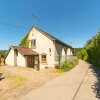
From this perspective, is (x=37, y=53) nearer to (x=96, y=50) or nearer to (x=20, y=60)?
(x=20, y=60)

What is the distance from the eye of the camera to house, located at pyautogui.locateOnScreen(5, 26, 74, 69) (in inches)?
956

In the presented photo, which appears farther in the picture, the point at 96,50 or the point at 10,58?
the point at 10,58

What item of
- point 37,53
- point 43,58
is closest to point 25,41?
point 37,53

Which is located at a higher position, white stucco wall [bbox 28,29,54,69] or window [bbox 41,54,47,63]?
white stucco wall [bbox 28,29,54,69]

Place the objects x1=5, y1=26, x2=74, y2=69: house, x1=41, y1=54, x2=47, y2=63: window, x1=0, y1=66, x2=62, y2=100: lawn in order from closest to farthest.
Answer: x1=0, y1=66, x2=62, y2=100: lawn
x1=5, y1=26, x2=74, y2=69: house
x1=41, y1=54, x2=47, y2=63: window

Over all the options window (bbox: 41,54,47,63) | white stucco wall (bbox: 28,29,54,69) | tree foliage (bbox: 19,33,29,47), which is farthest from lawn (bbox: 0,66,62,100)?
tree foliage (bbox: 19,33,29,47)

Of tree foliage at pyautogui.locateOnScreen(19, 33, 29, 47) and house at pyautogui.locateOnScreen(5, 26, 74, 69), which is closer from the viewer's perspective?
house at pyautogui.locateOnScreen(5, 26, 74, 69)

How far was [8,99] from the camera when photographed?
27.0 feet

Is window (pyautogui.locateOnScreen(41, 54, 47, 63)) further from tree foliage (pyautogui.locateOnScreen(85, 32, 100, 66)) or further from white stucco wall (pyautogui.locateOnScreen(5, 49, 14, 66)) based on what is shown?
tree foliage (pyautogui.locateOnScreen(85, 32, 100, 66))

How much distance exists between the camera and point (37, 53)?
2655cm

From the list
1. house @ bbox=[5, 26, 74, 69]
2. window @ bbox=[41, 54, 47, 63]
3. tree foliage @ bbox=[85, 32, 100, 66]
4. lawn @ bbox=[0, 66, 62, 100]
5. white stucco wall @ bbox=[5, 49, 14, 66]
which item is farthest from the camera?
window @ bbox=[41, 54, 47, 63]

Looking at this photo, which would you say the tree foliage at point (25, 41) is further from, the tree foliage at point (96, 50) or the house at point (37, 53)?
the tree foliage at point (96, 50)

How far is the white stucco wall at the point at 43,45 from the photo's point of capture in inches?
963

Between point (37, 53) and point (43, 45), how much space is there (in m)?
2.18
